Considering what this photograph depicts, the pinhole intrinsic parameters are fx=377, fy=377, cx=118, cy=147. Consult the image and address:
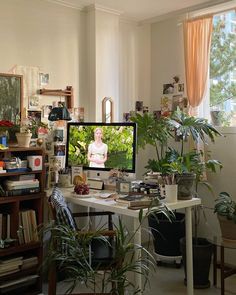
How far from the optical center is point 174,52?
12.8ft

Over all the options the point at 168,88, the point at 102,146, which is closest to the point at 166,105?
the point at 168,88

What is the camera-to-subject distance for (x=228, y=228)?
297 cm

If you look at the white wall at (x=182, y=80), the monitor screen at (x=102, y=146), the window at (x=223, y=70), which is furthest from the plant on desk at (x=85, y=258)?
the window at (x=223, y=70)

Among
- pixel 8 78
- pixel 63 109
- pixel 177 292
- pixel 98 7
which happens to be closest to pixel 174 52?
pixel 98 7

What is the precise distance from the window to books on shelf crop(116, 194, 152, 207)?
4.45ft

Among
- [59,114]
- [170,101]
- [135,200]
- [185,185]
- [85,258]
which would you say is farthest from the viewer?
[170,101]

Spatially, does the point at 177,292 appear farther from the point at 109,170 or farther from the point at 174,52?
the point at 174,52

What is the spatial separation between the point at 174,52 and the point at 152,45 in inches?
13.0

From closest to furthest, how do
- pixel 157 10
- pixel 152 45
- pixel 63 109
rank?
1. pixel 63 109
2. pixel 157 10
3. pixel 152 45

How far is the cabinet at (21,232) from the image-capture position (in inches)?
109

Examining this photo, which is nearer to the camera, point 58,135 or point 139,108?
point 58,135

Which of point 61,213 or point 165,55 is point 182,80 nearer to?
point 165,55

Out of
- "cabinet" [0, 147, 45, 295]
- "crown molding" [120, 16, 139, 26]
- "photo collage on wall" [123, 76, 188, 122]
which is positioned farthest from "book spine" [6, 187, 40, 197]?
"crown molding" [120, 16, 139, 26]

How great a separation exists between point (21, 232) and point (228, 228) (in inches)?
63.4
